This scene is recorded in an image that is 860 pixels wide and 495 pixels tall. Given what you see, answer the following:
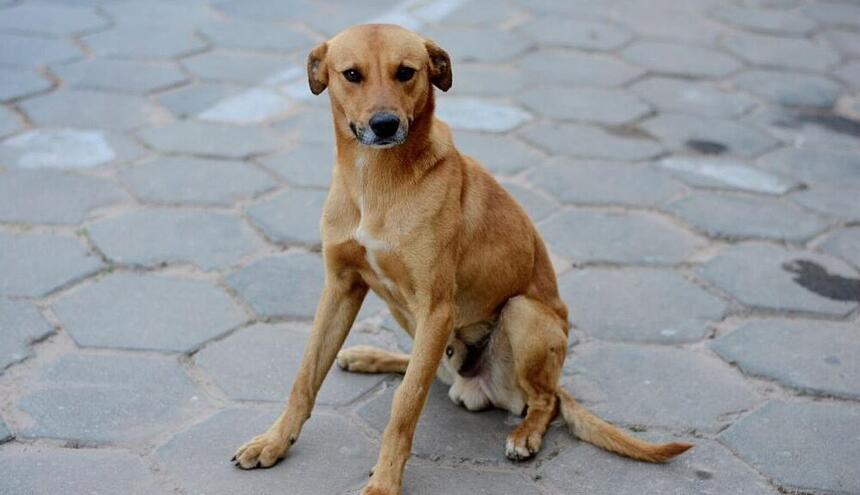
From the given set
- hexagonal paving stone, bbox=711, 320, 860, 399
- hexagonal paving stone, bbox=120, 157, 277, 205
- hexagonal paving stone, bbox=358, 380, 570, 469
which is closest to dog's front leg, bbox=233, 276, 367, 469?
hexagonal paving stone, bbox=358, 380, 570, 469

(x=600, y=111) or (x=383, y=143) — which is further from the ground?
(x=383, y=143)

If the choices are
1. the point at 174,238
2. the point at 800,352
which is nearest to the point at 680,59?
the point at 800,352

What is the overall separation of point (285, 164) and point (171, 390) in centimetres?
186

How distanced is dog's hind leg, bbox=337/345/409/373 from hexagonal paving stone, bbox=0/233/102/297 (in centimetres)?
115

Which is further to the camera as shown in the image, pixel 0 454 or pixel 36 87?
pixel 36 87

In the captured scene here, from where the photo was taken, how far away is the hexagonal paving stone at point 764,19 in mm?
7309

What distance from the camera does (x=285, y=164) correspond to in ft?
16.4

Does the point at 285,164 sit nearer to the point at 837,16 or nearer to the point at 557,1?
the point at 557,1

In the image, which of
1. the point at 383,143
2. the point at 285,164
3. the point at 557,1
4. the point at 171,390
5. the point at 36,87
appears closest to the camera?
the point at 383,143

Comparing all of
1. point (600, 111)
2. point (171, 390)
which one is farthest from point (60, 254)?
point (600, 111)

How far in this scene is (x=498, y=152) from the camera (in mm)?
5223

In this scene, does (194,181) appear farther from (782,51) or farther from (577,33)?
(782,51)

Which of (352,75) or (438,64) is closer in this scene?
(352,75)

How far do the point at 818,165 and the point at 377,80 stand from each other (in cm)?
334
